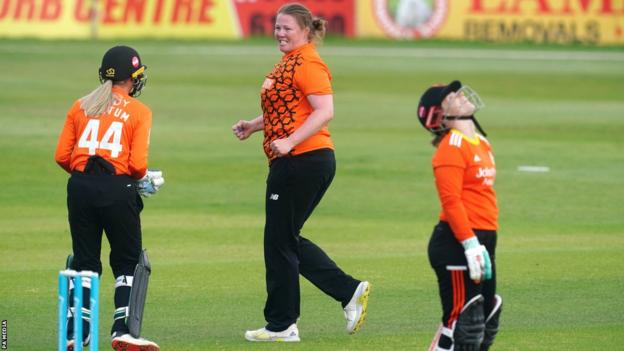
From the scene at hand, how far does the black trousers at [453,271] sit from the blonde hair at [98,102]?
2.22 m

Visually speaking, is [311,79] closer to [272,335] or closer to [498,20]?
[272,335]

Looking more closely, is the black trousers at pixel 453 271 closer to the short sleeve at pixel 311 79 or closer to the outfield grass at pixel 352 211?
the outfield grass at pixel 352 211

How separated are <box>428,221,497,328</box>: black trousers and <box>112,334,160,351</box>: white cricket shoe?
1.85 m

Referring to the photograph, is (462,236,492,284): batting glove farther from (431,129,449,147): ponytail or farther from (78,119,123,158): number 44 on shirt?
(78,119,123,158): number 44 on shirt

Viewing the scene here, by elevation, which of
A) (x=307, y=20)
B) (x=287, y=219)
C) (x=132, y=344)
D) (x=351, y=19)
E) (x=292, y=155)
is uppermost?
(x=307, y=20)

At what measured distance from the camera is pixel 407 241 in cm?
1295

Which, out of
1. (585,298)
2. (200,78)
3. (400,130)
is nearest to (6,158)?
(400,130)

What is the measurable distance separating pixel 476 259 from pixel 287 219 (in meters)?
2.01

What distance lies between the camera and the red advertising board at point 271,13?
136 ft

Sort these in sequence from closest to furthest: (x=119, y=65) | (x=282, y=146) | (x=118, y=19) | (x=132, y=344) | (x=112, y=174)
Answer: (x=132, y=344)
(x=112, y=174)
(x=119, y=65)
(x=282, y=146)
(x=118, y=19)

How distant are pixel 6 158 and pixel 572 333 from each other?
10.8m

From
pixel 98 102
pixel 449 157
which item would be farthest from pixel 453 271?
pixel 98 102

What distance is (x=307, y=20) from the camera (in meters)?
8.92

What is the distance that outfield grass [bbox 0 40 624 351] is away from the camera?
951 cm
